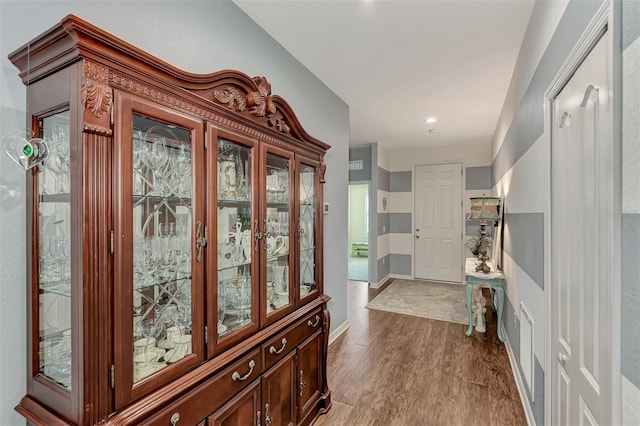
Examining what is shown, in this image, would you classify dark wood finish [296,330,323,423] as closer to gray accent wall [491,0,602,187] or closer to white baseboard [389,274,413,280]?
gray accent wall [491,0,602,187]

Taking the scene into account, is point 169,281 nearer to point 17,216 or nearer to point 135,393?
point 135,393

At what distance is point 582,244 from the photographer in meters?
1.19

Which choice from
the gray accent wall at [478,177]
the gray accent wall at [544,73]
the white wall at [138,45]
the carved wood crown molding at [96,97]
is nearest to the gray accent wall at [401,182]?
the gray accent wall at [478,177]

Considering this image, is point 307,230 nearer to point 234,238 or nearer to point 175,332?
point 234,238

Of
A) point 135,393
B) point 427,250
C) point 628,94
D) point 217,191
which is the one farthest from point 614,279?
point 427,250

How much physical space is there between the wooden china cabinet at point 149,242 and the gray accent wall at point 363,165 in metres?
4.37

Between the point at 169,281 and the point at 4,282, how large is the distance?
53cm

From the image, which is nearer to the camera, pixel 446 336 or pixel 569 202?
pixel 569 202

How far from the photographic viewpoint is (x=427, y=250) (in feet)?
20.5

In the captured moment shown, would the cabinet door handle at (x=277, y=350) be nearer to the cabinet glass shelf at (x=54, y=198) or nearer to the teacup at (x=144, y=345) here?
the teacup at (x=144, y=345)

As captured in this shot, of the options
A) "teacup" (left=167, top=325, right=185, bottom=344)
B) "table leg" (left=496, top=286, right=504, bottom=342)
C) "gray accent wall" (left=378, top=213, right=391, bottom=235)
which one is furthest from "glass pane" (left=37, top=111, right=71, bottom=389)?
"gray accent wall" (left=378, top=213, right=391, bottom=235)

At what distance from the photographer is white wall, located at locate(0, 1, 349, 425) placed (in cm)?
106

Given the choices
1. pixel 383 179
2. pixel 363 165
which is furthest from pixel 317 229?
pixel 383 179

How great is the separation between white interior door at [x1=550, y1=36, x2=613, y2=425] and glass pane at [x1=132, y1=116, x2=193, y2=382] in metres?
1.48
